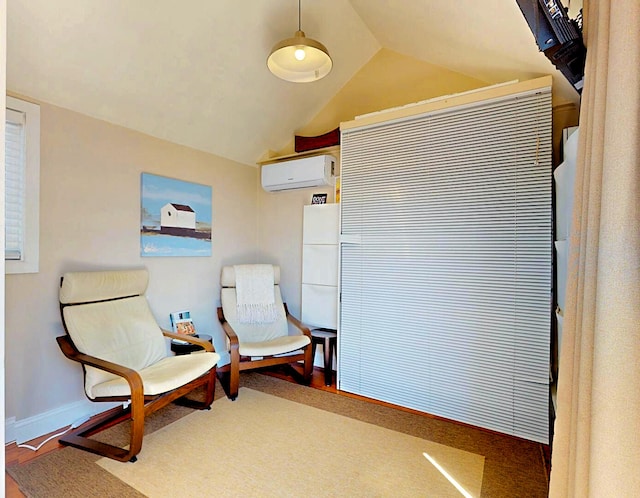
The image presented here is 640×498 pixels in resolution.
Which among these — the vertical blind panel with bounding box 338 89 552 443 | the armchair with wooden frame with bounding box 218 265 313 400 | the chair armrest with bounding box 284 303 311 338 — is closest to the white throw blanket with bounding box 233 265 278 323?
the armchair with wooden frame with bounding box 218 265 313 400

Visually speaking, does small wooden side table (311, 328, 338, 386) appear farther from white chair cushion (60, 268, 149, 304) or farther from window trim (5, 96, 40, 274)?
window trim (5, 96, 40, 274)

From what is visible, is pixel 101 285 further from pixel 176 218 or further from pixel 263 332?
pixel 263 332

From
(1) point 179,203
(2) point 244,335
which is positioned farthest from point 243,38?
(2) point 244,335

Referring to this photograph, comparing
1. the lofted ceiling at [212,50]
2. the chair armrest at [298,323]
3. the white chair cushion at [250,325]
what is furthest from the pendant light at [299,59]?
the chair armrest at [298,323]

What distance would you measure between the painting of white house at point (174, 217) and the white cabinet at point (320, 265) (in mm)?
1034

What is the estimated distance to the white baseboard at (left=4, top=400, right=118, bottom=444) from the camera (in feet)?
6.90

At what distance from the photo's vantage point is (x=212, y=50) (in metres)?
2.50

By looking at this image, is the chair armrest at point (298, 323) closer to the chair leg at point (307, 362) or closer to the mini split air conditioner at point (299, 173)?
the chair leg at point (307, 362)

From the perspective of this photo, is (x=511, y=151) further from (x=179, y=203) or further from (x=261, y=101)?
(x=179, y=203)

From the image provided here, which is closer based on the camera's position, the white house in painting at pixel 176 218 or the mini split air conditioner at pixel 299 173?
the white house in painting at pixel 176 218

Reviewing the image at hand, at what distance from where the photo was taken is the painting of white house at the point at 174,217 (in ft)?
9.39

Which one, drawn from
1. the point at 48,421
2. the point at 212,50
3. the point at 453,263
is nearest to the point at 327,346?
the point at 453,263

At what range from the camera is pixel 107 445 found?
204 cm

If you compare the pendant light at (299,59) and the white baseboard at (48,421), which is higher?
the pendant light at (299,59)
